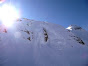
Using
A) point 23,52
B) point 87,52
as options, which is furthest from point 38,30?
point 87,52

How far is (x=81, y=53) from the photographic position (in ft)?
52.0

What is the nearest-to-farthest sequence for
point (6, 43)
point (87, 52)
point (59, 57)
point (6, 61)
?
point (6, 61) → point (6, 43) → point (59, 57) → point (87, 52)

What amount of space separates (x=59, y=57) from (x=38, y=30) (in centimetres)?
935

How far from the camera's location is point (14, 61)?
982cm

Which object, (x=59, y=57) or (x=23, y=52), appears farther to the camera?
(x=59, y=57)

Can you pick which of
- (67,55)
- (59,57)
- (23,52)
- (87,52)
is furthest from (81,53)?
(23,52)

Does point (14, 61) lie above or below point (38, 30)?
below

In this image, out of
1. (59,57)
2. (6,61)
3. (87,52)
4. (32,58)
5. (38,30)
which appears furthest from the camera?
(38,30)

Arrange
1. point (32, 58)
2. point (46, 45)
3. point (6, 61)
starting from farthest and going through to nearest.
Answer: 1. point (46, 45)
2. point (32, 58)
3. point (6, 61)

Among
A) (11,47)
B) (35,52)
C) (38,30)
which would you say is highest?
(38,30)

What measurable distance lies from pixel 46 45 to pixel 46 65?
4.96 metres

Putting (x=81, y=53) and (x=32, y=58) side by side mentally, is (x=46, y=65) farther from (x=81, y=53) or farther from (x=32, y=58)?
(x=81, y=53)

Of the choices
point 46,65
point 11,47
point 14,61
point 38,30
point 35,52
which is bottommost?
point 46,65

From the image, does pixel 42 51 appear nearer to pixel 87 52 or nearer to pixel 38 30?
pixel 38 30
